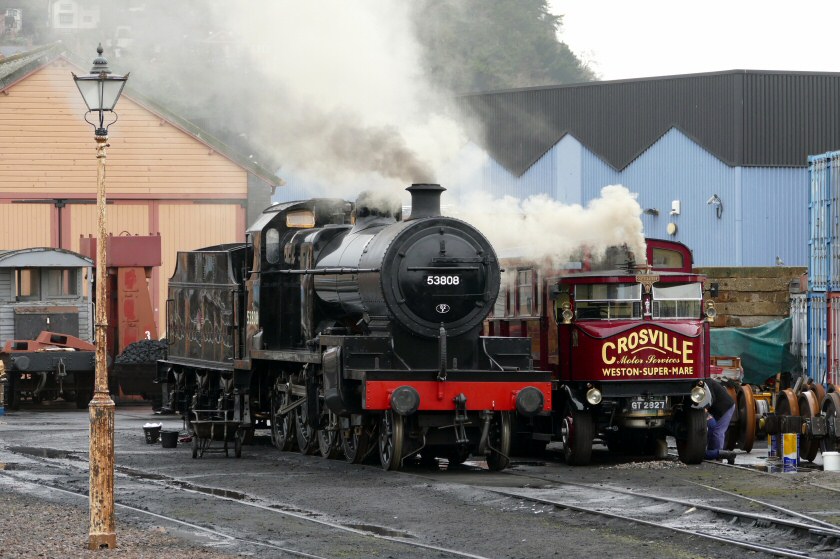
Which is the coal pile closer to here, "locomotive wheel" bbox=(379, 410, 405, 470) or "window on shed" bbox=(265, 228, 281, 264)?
"window on shed" bbox=(265, 228, 281, 264)

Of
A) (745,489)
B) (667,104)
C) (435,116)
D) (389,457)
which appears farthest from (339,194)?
(667,104)

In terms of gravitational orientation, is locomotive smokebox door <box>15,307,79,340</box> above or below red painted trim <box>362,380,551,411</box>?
above

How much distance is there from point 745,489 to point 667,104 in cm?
2838

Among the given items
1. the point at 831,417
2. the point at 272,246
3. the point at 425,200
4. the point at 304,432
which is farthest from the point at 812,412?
the point at 272,246

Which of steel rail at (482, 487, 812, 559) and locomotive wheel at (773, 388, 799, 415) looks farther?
locomotive wheel at (773, 388, 799, 415)

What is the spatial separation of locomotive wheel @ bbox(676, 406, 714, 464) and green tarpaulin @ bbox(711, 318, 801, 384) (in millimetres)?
8632

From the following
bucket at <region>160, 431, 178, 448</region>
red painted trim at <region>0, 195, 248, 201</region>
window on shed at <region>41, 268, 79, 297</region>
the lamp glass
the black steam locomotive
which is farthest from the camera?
red painted trim at <region>0, 195, 248, 201</region>

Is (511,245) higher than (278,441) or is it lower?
higher

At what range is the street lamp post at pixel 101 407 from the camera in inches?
436

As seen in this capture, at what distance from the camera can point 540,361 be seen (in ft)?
59.7

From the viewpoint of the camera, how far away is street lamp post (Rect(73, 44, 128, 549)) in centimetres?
1107

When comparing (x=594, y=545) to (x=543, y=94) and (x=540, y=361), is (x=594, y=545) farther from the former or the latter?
(x=543, y=94)

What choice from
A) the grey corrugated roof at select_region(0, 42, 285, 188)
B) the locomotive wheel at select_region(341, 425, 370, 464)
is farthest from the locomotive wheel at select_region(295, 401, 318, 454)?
the grey corrugated roof at select_region(0, 42, 285, 188)

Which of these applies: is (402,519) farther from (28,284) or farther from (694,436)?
(28,284)
